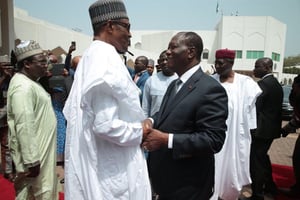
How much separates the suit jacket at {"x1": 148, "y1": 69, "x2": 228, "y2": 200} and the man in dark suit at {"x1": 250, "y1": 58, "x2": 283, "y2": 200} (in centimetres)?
234

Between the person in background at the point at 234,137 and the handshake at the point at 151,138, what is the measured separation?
2.02m

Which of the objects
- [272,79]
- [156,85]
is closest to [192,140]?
[156,85]

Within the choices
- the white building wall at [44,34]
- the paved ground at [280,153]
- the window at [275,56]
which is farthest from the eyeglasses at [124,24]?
the window at [275,56]

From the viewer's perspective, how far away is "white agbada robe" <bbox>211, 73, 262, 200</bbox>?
139 inches

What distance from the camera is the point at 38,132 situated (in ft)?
8.02

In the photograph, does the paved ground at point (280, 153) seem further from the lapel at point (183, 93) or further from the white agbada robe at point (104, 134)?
the white agbada robe at point (104, 134)

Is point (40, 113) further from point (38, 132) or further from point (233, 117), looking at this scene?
point (233, 117)

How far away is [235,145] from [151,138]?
7.30ft

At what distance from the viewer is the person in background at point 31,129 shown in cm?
228

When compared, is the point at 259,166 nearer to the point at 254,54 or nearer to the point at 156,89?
the point at 156,89

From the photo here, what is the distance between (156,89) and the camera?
3850 millimetres

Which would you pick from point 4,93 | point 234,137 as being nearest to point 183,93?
point 234,137

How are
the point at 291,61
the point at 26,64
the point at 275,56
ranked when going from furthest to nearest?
1. the point at 291,61
2. the point at 275,56
3. the point at 26,64

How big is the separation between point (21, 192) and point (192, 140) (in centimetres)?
166
